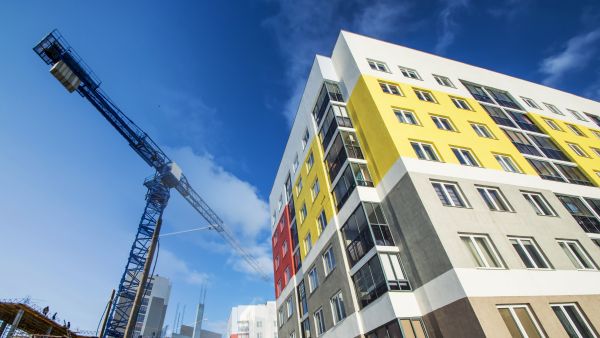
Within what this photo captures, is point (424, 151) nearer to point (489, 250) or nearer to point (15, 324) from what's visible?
point (489, 250)

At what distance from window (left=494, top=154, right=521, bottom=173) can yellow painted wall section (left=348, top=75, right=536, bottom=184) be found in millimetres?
300

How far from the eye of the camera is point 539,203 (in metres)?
17.9

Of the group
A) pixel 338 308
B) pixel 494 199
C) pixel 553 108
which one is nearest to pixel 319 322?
pixel 338 308

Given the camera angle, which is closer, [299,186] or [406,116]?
[406,116]

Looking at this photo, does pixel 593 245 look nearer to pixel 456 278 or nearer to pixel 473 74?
pixel 456 278

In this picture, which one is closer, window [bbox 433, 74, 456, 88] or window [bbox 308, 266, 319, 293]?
window [bbox 308, 266, 319, 293]

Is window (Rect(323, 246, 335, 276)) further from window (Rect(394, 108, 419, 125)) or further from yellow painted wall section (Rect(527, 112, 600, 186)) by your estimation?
yellow painted wall section (Rect(527, 112, 600, 186))

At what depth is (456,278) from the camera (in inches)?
470

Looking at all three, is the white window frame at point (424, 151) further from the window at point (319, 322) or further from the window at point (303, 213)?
the window at point (319, 322)

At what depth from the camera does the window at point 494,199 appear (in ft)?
53.3

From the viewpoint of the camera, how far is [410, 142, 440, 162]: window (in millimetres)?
17641

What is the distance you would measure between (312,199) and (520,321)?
16818mm

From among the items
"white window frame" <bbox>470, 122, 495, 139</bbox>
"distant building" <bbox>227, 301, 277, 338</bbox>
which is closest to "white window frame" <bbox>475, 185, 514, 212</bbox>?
"white window frame" <bbox>470, 122, 495, 139</bbox>

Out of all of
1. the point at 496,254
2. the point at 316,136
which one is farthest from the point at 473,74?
the point at 496,254
